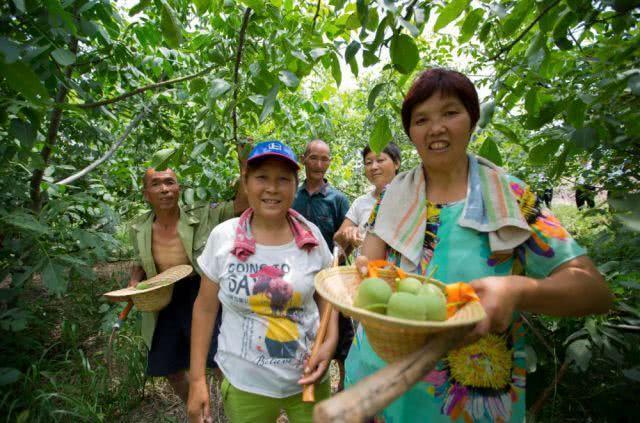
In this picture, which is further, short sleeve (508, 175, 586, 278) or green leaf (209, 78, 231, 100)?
green leaf (209, 78, 231, 100)

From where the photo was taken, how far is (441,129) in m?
1.20

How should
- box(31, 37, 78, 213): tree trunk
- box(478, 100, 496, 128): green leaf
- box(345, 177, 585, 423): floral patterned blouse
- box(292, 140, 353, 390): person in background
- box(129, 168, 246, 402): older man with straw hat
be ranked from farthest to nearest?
box(292, 140, 353, 390): person in background, box(31, 37, 78, 213): tree trunk, box(129, 168, 246, 402): older man with straw hat, box(478, 100, 496, 128): green leaf, box(345, 177, 585, 423): floral patterned blouse

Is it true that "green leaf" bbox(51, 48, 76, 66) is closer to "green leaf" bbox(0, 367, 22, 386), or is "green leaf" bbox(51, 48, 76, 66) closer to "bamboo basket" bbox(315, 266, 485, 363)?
"bamboo basket" bbox(315, 266, 485, 363)

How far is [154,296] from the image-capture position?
2471mm

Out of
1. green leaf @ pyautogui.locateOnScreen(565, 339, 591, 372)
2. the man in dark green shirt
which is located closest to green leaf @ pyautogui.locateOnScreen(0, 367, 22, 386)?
the man in dark green shirt

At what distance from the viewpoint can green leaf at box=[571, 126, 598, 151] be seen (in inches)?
54.4

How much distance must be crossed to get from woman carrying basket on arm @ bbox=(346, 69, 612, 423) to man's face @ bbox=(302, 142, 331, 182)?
227cm

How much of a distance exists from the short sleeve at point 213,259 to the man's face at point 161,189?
1.27 m

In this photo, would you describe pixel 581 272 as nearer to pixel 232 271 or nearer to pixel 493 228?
pixel 493 228

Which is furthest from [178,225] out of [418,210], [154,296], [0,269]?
[418,210]

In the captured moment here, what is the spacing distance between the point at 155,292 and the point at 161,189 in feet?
2.69

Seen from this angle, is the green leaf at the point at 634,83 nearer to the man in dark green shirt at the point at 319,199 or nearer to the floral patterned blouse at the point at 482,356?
the floral patterned blouse at the point at 482,356

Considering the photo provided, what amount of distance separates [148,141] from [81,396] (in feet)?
8.66

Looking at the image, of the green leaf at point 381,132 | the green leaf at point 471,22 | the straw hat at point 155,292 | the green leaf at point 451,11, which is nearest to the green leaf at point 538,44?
the green leaf at point 471,22
